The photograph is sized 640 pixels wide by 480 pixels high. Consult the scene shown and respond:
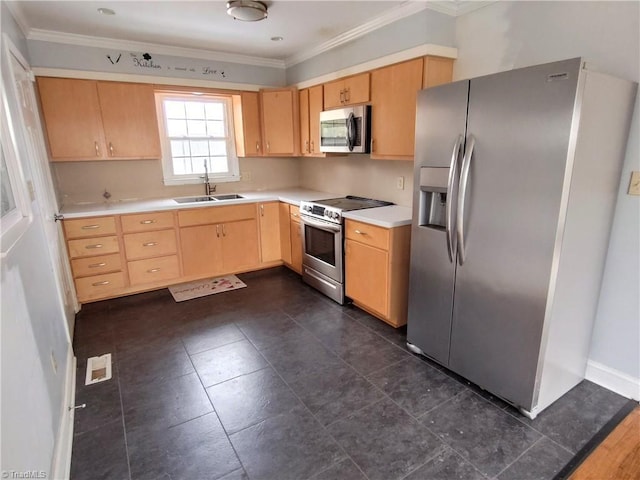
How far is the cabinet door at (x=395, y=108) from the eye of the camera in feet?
8.96

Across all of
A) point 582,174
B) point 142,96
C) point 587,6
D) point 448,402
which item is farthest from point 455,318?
point 142,96

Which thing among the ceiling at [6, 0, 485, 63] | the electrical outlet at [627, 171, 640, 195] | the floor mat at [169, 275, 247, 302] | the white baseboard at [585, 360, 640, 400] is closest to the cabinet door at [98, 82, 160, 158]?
the ceiling at [6, 0, 485, 63]

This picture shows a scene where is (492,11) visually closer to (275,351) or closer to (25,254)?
(275,351)

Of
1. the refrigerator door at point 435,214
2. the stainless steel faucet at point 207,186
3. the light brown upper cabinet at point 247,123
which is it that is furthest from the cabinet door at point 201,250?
the refrigerator door at point 435,214

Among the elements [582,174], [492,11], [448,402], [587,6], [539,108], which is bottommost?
[448,402]

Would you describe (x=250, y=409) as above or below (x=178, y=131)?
below

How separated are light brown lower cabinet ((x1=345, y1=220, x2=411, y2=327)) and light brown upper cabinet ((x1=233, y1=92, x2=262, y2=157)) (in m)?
1.96

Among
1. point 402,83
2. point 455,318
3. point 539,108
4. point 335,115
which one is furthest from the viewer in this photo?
point 335,115

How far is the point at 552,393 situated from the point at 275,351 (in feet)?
5.66

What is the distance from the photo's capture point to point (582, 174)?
67.2 inches

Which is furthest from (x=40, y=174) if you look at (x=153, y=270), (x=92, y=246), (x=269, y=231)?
(x=269, y=231)

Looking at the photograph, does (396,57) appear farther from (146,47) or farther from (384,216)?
(146,47)

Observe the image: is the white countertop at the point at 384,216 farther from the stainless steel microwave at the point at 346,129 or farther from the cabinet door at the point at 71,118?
the cabinet door at the point at 71,118

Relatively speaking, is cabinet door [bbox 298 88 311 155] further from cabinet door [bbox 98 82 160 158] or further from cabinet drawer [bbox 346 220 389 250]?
cabinet door [bbox 98 82 160 158]
